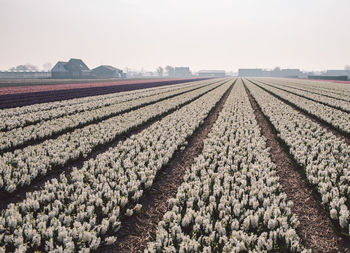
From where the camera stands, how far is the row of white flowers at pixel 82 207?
12.8ft

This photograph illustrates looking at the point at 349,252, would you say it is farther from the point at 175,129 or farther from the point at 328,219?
the point at 175,129

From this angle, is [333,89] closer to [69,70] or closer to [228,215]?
[228,215]

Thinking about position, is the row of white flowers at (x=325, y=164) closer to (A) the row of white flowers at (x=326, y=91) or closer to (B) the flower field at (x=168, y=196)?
(B) the flower field at (x=168, y=196)

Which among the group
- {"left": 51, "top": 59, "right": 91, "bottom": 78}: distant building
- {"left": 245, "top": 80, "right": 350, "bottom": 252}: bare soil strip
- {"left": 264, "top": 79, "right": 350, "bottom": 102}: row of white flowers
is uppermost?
{"left": 51, "top": 59, "right": 91, "bottom": 78}: distant building

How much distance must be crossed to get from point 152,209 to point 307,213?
11.3ft

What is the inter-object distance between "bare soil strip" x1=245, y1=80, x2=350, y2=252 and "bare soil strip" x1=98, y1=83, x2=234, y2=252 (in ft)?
9.36

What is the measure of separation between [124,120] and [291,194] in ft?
32.0

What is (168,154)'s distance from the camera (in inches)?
319

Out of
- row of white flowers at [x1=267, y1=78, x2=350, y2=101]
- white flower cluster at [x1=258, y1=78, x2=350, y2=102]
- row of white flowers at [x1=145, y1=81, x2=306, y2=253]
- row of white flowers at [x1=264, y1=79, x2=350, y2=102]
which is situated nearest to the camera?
row of white flowers at [x1=145, y1=81, x2=306, y2=253]

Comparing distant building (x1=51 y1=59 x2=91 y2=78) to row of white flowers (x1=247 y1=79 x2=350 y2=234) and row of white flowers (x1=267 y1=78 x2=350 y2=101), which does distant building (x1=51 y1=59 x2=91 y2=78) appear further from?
row of white flowers (x1=247 y1=79 x2=350 y2=234)

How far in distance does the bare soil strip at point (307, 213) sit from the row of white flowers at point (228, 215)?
17.3 inches

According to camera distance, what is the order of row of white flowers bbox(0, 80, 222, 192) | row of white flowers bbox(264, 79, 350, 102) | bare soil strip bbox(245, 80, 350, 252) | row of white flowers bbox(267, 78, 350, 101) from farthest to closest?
row of white flowers bbox(267, 78, 350, 101)
row of white flowers bbox(264, 79, 350, 102)
row of white flowers bbox(0, 80, 222, 192)
bare soil strip bbox(245, 80, 350, 252)

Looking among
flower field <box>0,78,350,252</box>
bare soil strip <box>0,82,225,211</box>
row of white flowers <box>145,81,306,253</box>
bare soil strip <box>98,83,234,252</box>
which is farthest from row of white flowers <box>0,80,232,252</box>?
row of white flowers <box>145,81,306,253</box>

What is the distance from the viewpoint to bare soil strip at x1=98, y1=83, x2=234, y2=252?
14.5 ft
